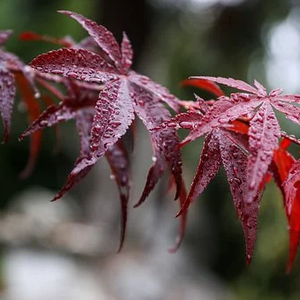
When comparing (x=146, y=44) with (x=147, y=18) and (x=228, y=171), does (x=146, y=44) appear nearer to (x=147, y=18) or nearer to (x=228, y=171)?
(x=147, y=18)

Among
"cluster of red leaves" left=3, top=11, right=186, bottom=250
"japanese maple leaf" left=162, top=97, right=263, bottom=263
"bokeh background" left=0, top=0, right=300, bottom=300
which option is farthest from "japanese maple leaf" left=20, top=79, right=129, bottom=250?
"bokeh background" left=0, top=0, right=300, bottom=300

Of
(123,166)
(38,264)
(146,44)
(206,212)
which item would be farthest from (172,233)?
(123,166)

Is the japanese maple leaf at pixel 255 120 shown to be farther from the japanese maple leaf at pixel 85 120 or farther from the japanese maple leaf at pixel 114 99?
the japanese maple leaf at pixel 85 120

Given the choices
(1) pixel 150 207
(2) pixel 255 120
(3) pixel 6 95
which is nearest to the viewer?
(2) pixel 255 120

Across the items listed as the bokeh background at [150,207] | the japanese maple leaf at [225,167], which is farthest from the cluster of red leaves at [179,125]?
the bokeh background at [150,207]

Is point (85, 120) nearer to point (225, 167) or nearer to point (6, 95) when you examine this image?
point (6, 95)

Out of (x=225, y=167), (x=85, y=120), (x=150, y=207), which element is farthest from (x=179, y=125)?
(x=150, y=207)

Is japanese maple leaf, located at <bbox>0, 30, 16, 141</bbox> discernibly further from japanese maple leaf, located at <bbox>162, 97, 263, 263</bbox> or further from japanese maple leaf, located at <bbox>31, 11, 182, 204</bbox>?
japanese maple leaf, located at <bbox>162, 97, 263, 263</bbox>
